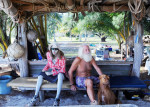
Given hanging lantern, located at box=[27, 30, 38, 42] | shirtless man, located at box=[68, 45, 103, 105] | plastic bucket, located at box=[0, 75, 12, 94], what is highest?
hanging lantern, located at box=[27, 30, 38, 42]

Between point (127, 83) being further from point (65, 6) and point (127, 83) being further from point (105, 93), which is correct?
point (65, 6)

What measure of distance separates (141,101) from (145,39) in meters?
7.33

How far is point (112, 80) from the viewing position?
3768 millimetres

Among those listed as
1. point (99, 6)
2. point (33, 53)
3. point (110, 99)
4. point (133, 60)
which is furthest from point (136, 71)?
point (33, 53)

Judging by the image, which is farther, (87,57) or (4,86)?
(4,86)

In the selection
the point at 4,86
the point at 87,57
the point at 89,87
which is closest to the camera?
the point at 89,87

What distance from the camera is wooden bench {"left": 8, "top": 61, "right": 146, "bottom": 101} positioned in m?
3.40

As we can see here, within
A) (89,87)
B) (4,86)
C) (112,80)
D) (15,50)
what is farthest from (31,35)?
(112,80)

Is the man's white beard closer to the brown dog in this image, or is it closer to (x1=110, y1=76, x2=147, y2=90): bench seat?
the brown dog

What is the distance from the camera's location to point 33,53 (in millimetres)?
4473

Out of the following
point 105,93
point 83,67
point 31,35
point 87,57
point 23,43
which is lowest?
point 105,93

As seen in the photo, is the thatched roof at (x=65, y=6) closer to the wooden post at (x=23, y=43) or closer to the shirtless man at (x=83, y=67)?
the wooden post at (x=23, y=43)

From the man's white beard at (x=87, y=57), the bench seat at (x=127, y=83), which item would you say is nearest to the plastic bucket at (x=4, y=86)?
the man's white beard at (x=87, y=57)

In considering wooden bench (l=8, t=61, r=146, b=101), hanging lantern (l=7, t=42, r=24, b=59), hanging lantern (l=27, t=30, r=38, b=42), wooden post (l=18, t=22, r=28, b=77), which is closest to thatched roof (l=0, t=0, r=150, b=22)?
wooden post (l=18, t=22, r=28, b=77)
